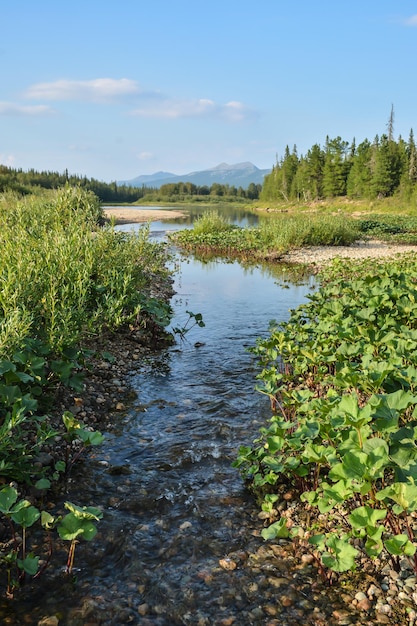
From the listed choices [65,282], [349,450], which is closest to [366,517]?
[349,450]

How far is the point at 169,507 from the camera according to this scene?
4379 millimetres

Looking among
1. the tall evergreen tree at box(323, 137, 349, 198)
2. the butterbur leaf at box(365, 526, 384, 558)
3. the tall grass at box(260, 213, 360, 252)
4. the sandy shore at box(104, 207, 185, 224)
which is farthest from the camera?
the tall evergreen tree at box(323, 137, 349, 198)

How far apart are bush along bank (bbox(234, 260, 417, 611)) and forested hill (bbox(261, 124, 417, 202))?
177 feet

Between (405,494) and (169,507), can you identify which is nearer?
(405,494)

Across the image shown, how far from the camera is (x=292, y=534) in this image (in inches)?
140

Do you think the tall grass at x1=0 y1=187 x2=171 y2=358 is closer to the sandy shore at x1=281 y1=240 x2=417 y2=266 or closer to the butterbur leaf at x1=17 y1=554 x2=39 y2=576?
the butterbur leaf at x1=17 y1=554 x2=39 y2=576

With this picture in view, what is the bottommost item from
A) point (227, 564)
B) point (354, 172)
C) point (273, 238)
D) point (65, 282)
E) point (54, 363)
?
point (227, 564)

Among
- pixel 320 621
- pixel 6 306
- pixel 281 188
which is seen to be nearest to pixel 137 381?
pixel 6 306

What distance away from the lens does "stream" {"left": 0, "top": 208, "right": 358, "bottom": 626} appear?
320 centimetres

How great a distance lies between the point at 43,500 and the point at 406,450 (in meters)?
3.18

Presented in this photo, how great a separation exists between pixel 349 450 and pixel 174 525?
176 cm

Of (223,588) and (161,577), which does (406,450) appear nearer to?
(223,588)

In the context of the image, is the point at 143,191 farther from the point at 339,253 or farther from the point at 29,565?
the point at 29,565

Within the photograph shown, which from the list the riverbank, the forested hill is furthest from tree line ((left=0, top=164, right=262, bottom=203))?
the riverbank
